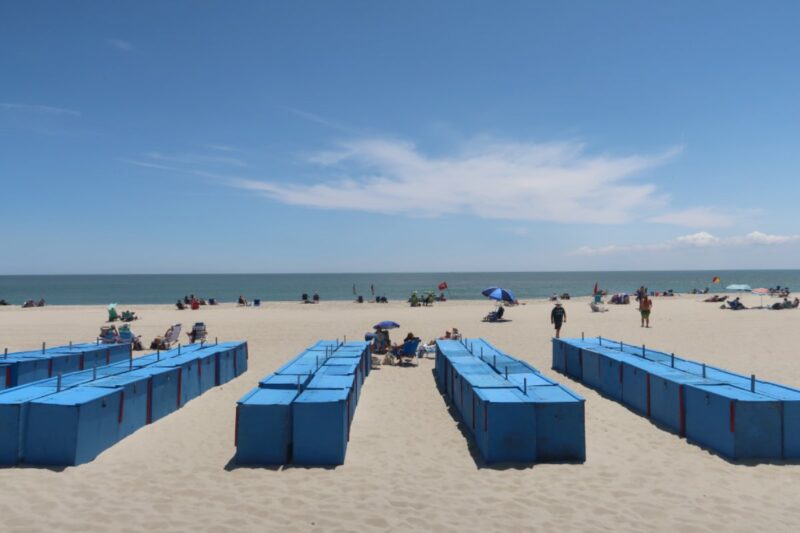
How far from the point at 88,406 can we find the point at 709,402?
10211 mm

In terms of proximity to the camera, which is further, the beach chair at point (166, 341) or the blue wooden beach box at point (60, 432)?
the beach chair at point (166, 341)

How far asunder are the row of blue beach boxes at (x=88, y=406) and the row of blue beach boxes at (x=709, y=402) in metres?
10.1

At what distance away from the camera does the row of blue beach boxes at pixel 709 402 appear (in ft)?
25.7

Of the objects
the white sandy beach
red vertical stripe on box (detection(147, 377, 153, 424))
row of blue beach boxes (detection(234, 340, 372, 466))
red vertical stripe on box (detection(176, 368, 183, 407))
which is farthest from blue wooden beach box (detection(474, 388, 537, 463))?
red vertical stripe on box (detection(176, 368, 183, 407))

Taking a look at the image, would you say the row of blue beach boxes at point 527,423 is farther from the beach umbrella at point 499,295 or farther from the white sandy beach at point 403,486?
the beach umbrella at point 499,295

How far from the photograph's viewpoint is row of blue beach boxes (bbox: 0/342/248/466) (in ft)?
24.9

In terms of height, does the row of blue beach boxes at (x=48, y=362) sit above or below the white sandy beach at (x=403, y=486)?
above

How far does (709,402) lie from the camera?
8.46m

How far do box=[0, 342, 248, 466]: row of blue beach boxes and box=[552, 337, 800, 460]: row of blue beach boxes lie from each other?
1008cm

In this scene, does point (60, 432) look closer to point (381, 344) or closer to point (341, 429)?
point (341, 429)

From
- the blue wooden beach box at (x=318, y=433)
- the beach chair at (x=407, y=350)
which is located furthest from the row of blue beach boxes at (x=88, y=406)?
the beach chair at (x=407, y=350)

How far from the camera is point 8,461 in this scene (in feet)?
24.8

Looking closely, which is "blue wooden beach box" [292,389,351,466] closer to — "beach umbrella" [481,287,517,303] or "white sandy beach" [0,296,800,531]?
"white sandy beach" [0,296,800,531]

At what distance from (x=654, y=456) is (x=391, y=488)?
441cm
